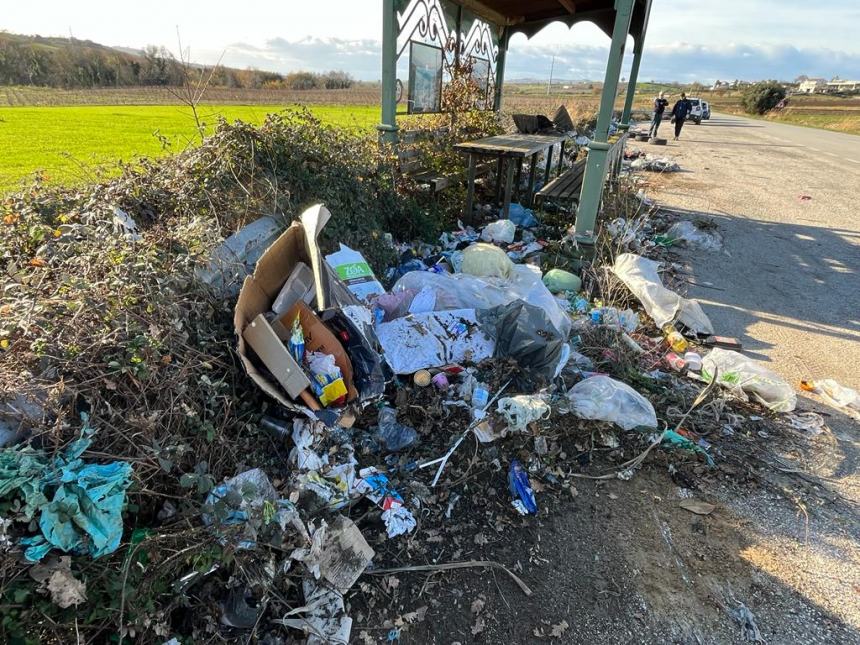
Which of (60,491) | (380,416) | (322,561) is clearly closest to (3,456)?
(60,491)

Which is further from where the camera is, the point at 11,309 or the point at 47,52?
the point at 47,52

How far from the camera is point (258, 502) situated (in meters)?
1.99

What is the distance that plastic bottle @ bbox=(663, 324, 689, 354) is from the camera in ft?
12.2

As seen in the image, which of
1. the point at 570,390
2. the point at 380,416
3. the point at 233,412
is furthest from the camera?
the point at 570,390

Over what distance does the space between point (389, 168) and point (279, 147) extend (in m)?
1.76

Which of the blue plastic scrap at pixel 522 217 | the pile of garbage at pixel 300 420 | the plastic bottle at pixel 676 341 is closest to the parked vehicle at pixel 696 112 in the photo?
the blue plastic scrap at pixel 522 217

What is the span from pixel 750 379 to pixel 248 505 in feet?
10.5

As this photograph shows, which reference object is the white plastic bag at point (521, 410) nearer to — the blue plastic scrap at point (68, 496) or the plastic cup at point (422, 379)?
the plastic cup at point (422, 379)

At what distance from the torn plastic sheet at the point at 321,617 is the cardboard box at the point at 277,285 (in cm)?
82

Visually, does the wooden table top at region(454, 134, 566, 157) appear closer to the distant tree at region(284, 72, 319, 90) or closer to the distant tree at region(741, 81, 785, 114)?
the distant tree at region(284, 72, 319, 90)

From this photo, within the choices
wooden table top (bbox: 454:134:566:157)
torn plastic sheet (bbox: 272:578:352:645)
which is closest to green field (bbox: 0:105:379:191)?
wooden table top (bbox: 454:134:566:157)

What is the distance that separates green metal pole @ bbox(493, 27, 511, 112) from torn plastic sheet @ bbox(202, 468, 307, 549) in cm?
841

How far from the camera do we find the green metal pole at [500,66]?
8.44 meters

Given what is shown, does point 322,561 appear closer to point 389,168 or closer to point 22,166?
point 389,168
